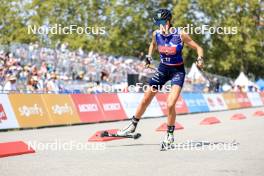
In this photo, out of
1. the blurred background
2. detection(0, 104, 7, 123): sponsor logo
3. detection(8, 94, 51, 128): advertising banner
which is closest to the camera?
detection(0, 104, 7, 123): sponsor logo

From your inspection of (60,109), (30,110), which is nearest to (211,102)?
(60,109)

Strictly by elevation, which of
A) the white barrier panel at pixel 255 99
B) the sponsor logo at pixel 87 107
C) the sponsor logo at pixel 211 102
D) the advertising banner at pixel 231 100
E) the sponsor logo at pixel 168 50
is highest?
the sponsor logo at pixel 168 50

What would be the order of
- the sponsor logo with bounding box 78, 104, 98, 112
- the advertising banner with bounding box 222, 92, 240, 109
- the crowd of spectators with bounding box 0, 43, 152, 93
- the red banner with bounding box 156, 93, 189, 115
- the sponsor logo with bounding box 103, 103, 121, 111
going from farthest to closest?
1. the advertising banner with bounding box 222, 92, 240, 109
2. the red banner with bounding box 156, 93, 189, 115
3. the crowd of spectators with bounding box 0, 43, 152, 93
4. the sponsor logo with bounding box 103, 103, 121, 111
5. the sponsor logo with bounding box 78, 104, 98, 112

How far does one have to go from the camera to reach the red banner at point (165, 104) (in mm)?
26955

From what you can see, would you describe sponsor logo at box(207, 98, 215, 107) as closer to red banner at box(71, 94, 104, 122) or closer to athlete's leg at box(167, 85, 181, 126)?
red banner at box(71, 94, 104, 122)

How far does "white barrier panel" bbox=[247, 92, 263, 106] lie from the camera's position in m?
41.6

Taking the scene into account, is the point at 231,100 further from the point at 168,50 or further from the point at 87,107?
the point at 168,50

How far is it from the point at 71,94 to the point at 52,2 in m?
38.3

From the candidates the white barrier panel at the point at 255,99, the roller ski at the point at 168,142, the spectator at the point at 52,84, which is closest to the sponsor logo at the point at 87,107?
the spectator at the point at 52,84

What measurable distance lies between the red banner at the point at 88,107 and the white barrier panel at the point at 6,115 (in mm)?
3575

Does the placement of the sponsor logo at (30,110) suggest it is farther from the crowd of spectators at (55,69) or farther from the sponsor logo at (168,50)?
the sponsor logo at (168,50)

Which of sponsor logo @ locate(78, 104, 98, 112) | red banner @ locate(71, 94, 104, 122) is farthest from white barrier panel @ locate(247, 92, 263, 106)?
sponsor logo @ locate(78, 104, 98, 112)

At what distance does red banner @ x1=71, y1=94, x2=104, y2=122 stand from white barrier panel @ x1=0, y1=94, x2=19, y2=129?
357 centimetres

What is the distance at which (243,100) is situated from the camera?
→ 130 ft
